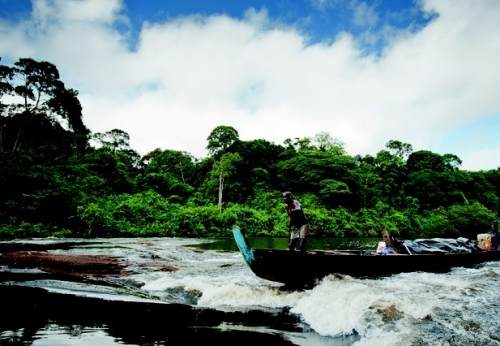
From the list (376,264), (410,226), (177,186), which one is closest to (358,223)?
(410,226)

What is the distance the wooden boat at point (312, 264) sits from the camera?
8.62 metres

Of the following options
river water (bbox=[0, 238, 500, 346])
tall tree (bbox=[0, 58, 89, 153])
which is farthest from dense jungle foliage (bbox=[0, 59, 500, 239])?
river water (bbox=[0, 238, 500, 346])

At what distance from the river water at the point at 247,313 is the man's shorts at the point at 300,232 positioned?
132 centimetres

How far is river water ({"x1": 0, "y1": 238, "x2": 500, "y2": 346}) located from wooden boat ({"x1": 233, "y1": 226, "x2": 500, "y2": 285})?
339 mm

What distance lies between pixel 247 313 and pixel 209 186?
3865cm

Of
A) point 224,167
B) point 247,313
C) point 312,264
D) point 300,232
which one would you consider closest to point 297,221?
point 300,232

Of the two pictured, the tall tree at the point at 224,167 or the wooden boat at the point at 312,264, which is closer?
the wooden boat at the point at 312,264

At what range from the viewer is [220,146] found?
47125mm

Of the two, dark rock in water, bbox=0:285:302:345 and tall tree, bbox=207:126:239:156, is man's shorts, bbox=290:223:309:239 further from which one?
tall tree, bbox=207:126:239:156

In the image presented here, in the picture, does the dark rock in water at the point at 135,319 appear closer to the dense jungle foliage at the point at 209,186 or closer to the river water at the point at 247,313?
the river water at the point at 247,313

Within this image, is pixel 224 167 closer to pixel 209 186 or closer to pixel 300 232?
pixel 209 186

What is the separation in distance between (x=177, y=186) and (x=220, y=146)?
26.3 ft

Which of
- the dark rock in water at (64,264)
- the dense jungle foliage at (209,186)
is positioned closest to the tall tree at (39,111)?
the dense jungle foliage at (209,186)

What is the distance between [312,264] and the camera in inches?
352
